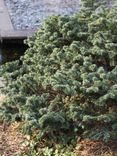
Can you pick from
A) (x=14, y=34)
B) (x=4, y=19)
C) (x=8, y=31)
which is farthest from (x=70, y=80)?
(x=4, y=19)

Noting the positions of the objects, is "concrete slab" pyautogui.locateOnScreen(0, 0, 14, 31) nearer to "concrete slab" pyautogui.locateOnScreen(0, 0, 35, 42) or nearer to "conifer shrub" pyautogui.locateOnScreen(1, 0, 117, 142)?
"concrete slab" pyautogui.locateOnScreen(0, 0, 35, 42)

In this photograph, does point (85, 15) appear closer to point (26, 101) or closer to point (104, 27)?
point (104, 27)

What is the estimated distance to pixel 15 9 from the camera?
29.3 ft

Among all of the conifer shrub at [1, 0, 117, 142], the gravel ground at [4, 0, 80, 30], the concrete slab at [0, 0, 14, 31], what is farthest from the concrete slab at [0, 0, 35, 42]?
the conifer shrub at [1, 0, 117, 142]

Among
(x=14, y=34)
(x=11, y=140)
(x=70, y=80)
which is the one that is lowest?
(x=11, y=140)

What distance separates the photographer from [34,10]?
29.1 ft

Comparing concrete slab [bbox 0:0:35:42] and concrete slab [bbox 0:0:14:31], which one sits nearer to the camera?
concrete slab [bbox 0:0:35:42]

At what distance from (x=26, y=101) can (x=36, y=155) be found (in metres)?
0.55

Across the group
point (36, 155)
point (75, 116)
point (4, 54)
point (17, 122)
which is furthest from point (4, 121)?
point (4, 54)

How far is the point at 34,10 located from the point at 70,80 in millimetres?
4599

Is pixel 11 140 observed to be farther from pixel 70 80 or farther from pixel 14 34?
pixel 14 34

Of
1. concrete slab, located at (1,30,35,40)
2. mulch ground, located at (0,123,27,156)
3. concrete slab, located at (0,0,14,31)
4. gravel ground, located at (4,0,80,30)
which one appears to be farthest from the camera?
gravel ground, located at (4,0,80,30)

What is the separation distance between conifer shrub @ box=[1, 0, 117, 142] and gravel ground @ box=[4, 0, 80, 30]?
2773 millimetres

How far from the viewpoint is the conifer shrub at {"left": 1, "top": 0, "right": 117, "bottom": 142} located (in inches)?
170
